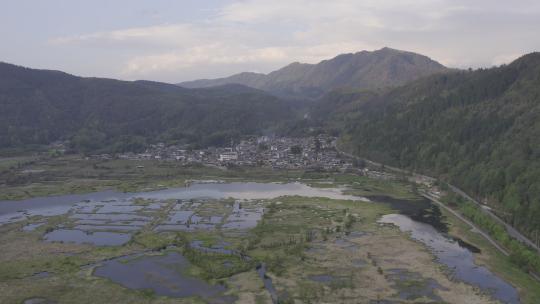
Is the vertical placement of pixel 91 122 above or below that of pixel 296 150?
above

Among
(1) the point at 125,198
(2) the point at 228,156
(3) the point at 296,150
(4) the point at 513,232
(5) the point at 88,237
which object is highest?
(3) the point at 296,150

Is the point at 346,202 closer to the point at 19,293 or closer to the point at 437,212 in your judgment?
the point at 437,212

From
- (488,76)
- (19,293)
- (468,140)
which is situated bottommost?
(19,293)

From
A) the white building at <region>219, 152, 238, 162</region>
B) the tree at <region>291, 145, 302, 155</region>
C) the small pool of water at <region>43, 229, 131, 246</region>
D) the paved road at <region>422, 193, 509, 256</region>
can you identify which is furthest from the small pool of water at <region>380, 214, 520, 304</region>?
the tree at <region>291, 145, 302, 155</region>

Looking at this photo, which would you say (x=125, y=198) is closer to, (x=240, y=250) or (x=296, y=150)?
(x=240, y=250)

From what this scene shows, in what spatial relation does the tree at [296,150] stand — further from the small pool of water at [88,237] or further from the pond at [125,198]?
the small pool of water at [88,237]

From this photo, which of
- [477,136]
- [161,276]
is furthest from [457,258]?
[477,136]

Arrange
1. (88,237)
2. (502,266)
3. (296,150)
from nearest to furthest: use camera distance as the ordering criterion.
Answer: (502,266)
(88,237)
(296,150)

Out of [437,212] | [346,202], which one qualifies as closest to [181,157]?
[346,202]
